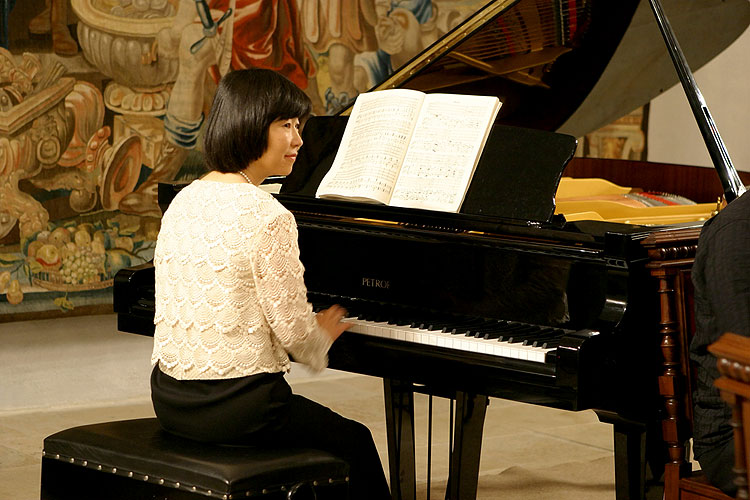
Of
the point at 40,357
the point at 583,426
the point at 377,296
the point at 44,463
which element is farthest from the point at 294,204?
the point at 40,357

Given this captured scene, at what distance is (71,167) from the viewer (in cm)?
598

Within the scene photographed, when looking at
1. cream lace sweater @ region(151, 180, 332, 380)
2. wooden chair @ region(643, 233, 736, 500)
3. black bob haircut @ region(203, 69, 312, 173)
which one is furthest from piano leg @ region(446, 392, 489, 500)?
black bob haircut @ region(203, 69, 312, 173)

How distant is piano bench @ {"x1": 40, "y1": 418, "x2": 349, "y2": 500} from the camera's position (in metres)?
2.41

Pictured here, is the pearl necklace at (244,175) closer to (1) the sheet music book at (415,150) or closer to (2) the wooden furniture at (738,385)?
(1) the sheet music book at (415,150)

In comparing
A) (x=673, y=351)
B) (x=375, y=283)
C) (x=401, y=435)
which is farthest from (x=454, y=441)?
(x=673, y=351)

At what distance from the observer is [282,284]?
250cm

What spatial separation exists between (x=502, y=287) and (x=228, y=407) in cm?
80

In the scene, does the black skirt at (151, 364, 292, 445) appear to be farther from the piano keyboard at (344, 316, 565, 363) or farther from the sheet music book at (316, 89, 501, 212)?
the sheet music book at (316, 89, 501, 212)

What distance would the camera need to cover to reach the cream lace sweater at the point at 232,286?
8.14 feet

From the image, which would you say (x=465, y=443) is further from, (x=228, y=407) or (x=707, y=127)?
(x=707, y=127)

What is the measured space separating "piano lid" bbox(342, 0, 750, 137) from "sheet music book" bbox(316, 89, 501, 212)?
1.40 feet

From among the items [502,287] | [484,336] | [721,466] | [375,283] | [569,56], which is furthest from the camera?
[569,56]

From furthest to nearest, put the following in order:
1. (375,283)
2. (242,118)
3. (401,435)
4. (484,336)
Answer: (401,435) < (375,283) < (484,336) < (242,118)

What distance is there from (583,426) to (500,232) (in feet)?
7.85
